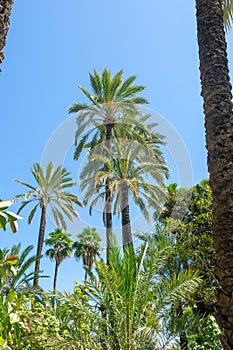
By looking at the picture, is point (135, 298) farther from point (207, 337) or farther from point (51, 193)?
point (51, 193)

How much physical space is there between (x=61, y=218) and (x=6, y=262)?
76.9ft

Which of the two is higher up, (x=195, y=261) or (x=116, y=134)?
(x=116, y=134)

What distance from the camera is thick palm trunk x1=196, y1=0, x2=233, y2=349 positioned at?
12.4ft

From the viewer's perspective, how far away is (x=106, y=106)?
19781 millimetres

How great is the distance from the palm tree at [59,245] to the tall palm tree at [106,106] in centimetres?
1517

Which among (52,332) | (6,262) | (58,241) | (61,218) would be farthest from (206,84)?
(58,241)

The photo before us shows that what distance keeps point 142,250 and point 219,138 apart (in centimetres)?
742

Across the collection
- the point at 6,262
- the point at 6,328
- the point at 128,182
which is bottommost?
the point at 6,328

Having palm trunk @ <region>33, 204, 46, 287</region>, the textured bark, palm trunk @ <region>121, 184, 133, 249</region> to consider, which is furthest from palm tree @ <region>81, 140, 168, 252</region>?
the textured bark

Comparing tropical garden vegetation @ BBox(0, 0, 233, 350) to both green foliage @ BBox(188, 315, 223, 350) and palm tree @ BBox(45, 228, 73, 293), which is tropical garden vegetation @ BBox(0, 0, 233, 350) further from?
palm tree @ BBox(45, 228, 73, 293)

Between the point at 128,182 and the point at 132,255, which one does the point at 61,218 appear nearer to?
the point at 128,182

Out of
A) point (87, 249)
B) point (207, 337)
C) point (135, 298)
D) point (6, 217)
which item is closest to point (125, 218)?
point (135, 298)

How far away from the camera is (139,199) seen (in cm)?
1864

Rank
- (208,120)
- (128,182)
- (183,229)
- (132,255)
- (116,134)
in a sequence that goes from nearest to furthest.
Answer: (208,120) < (132,255) < (183,229) < (128,182) < (116,134)
